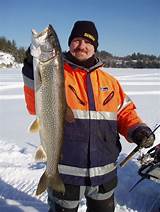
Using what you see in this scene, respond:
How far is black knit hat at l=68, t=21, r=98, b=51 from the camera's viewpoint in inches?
101

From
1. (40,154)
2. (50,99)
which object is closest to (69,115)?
(50,99)

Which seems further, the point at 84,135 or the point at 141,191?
the point at 141,191

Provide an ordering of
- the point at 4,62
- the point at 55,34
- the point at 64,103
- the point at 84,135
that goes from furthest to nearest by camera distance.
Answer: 1. the point at 4,62
2. the point at 84,135
3. the point at 64,103
4. the point at 55,34

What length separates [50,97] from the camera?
2.16 m

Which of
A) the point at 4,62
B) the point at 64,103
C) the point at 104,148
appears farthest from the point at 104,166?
the point at 4,62

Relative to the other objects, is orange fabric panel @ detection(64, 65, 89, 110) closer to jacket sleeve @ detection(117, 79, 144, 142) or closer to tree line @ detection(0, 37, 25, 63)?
jacket sleeve @ detection(117, 79, 144, 142)

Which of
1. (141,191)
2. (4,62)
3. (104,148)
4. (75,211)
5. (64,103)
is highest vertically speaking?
(64,103)

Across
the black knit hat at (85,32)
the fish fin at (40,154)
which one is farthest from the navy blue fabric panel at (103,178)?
the black knit hat at (85,32)

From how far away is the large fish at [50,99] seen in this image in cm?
201

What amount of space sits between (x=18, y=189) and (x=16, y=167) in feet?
1.94

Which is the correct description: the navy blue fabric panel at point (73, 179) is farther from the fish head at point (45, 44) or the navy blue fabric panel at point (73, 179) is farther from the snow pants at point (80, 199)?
the fish head at point (45, 44)

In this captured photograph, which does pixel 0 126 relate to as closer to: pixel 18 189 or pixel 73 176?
pixel 18 189

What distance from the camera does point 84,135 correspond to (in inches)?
96.0

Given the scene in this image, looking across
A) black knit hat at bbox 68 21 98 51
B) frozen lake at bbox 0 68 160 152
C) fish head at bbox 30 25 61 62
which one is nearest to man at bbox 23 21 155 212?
black knit hat at bbox 68 21 98 51
